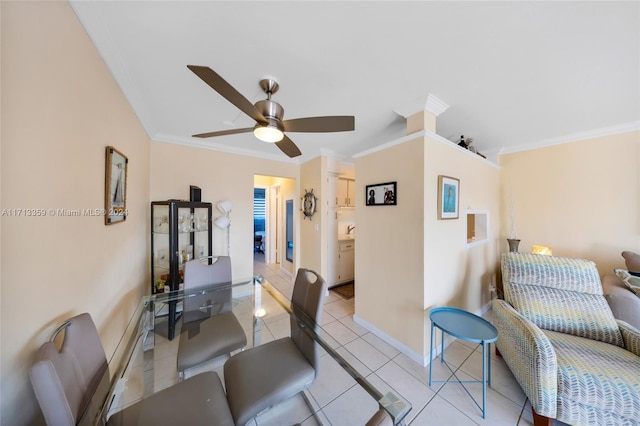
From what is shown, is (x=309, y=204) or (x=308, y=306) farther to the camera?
(x=309, y=204)

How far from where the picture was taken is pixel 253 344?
1.92m

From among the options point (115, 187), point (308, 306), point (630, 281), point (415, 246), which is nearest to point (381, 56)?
point (415, 246)

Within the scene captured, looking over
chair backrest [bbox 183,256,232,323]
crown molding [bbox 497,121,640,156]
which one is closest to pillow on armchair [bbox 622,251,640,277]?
crown molding [bbox 497,121,640,156]

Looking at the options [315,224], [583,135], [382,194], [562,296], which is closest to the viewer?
[562,296]

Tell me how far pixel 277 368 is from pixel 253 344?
84cm

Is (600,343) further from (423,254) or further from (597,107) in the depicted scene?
(597,107)

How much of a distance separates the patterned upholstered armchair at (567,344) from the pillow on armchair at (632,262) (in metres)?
0.94

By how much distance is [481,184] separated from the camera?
8.73ft

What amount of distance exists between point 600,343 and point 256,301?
2939mm

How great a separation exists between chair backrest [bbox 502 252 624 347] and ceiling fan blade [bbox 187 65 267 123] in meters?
2.67

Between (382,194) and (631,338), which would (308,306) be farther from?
(631,338)

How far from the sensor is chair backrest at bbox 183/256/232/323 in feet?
6.11

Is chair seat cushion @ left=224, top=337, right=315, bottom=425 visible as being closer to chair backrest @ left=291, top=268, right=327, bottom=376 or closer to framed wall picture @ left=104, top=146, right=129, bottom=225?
chair backrest @ left=291, top=268, right=327, bottom=376

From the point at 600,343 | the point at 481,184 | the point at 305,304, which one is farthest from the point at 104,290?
the point at 481,184
